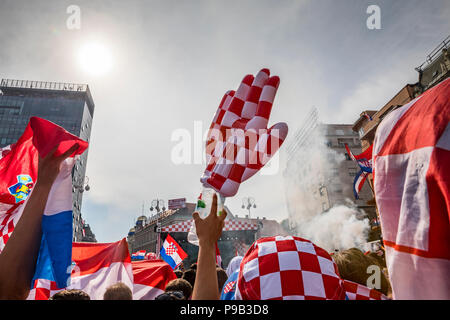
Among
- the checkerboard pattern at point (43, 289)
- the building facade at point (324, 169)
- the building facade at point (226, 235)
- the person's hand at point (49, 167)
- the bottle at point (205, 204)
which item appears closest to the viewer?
the person's hand at point (49, 167)

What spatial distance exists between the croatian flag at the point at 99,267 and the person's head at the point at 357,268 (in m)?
2.71

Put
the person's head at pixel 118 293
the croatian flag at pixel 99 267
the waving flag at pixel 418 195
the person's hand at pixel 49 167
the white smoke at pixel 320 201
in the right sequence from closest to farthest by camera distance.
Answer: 1. the waving flag at pixel 418 195
2. the person's hand at pixel 49 167
3. the person's head at pixel 118 293
4. the croatian flag at pixel 99 267
5. the white smoke at pixel 320 201

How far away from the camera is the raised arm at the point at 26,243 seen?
1.39 metres

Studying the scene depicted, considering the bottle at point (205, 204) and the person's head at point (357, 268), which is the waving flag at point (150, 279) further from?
the person's head at point (357, 268)

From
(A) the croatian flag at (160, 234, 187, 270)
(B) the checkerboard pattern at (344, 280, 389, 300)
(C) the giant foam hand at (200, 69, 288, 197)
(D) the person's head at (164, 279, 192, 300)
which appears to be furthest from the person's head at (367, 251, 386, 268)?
(A) the croatian flag at (160, 234, 187, 270)

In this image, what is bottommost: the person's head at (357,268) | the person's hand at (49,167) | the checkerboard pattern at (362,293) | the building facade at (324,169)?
the checkerboard pattern at (362,293)

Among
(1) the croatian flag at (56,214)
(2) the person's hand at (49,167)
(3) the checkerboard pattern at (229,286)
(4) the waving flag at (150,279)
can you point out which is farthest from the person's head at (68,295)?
(4) the waving flag at (150,279)

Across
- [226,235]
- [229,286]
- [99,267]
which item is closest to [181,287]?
[229,286]

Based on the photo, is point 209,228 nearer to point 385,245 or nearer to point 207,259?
point 207,259

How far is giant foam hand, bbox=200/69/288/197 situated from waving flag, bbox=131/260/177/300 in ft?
6.53
